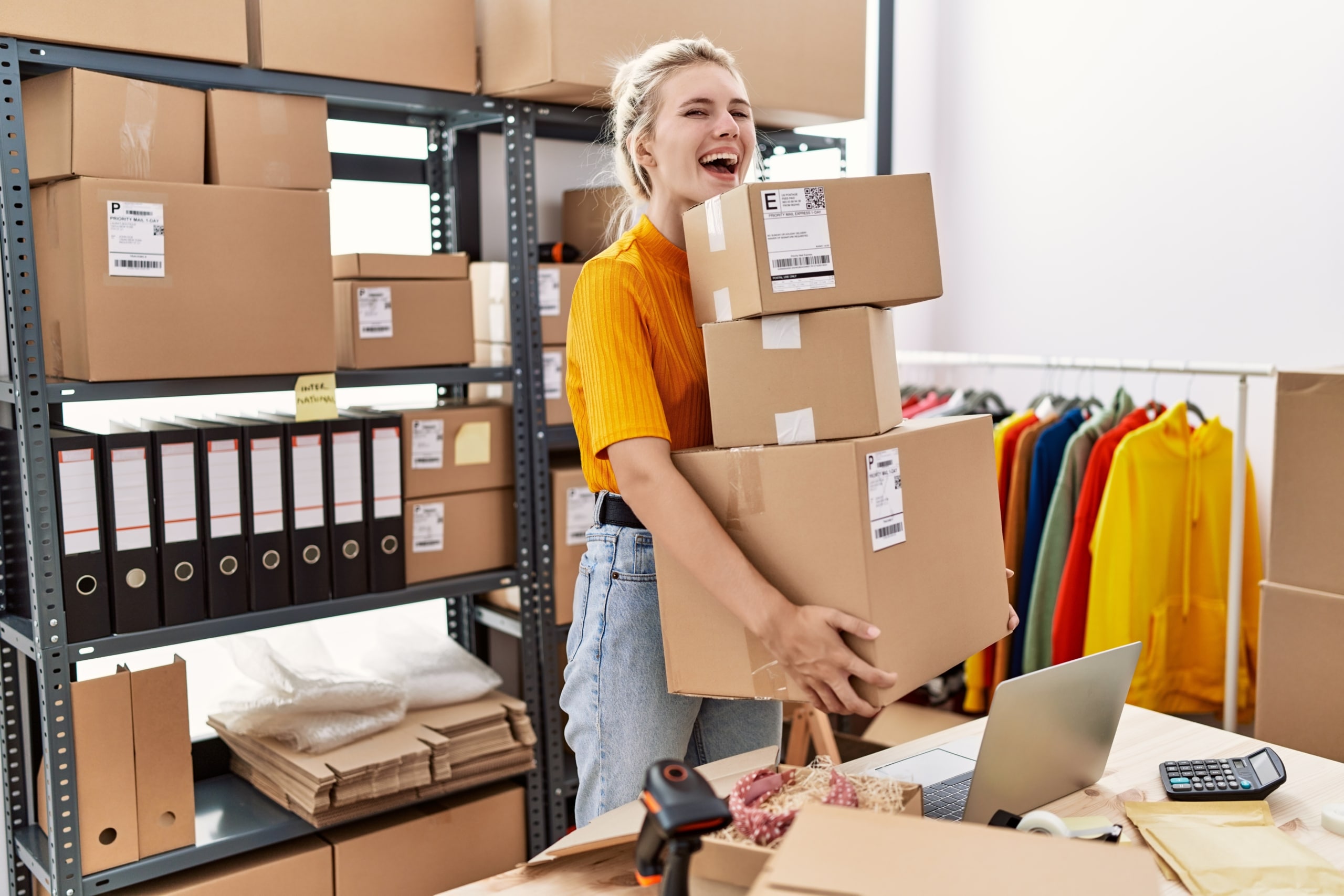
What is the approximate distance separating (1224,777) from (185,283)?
1.70m

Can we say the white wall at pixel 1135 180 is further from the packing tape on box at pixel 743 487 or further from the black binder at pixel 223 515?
the black binder at pixel 223 515

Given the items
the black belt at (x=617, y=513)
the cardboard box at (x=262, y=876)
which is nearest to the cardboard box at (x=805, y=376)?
the black belt at (x=617, y=513)

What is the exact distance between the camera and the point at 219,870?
202 centimetres

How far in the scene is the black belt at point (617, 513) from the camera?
1469mm

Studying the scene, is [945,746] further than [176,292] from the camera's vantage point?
No

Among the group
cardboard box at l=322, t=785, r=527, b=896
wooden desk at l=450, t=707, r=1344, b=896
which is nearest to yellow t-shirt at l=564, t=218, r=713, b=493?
wooden desk at l=450, t=707, r=1344, b=896

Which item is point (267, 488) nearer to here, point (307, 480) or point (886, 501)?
point (307, 480)

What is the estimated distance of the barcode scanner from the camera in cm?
69

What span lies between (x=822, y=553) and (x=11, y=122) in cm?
145


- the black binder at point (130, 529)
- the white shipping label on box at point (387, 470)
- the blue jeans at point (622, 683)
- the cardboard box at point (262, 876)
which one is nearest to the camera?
the blue jeans at point (622, 683)

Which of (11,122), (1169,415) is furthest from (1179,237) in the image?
(11,122)

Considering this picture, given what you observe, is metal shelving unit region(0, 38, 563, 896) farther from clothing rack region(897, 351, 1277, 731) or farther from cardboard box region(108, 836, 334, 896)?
clothing rack region(897, 351, 1277, 731)

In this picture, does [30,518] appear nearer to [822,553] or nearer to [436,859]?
[436,859]

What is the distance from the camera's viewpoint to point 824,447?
47.0 inches
